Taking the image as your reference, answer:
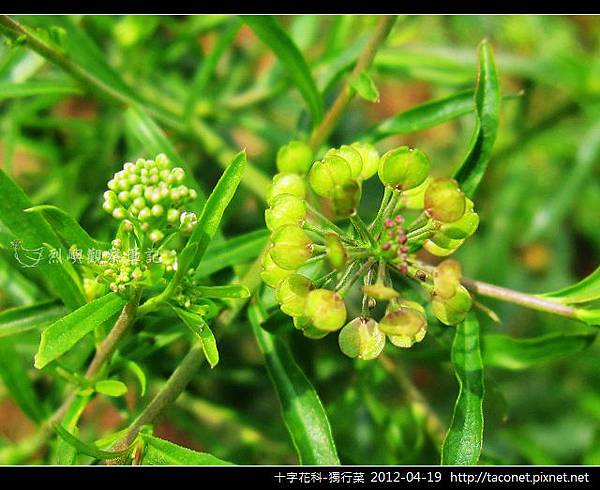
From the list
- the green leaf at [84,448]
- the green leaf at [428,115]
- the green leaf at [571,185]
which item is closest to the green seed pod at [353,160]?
the green leaf at [428,115]

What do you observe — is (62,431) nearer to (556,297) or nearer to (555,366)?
(556,297)

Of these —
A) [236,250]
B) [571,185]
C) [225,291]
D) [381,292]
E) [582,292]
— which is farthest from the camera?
[571,185]

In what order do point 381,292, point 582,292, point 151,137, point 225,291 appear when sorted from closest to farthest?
1. point 381,292
2. point 225,291
3. point 582,292
4. point 151,137

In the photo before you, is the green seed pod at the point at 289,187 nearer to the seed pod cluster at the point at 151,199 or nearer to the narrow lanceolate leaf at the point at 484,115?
the seed pod cluster at the point at 151,199

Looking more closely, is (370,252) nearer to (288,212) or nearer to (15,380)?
(288,212)

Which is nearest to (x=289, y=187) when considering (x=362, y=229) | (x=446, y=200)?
(x=362, y=229)

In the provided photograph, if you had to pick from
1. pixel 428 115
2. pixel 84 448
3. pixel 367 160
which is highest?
pixel 428 115

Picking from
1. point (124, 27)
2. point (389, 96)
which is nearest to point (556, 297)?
point (124, 27)
